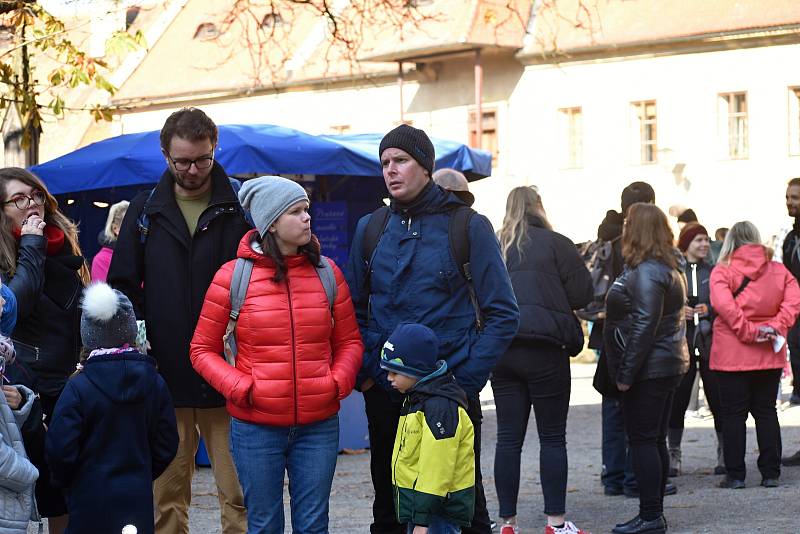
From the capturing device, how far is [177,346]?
5.99 meters

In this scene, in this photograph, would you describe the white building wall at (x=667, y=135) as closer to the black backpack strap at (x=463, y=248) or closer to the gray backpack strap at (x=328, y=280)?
the black backpack strap at (x=463, y=248)

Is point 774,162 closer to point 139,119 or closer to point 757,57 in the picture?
point 757,57

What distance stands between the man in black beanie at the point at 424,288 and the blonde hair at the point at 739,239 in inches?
174

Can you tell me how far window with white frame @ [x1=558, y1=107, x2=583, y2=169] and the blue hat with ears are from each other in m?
34.4

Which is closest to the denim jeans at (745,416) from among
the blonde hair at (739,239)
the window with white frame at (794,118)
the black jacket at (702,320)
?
the black jacket at (702,320)

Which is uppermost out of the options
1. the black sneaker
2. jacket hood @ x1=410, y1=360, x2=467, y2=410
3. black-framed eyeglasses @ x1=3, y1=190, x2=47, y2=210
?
black-framed eyeglasses @ x1=3, y1=190, x2=47, y2=210

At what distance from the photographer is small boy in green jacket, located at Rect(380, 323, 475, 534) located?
5465 millimetres

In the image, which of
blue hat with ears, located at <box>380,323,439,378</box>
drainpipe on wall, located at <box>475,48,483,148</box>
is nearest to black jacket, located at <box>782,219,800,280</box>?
blue hat with ears, located at <box>380,323,439,378</box>

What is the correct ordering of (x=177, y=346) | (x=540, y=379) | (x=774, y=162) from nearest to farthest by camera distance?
(x=177, y=346) → (x=540, y=379) → (x=774, y=162)

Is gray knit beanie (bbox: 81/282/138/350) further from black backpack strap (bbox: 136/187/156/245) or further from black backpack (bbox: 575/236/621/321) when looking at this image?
black backpack (bbox: 575/236/621/321)

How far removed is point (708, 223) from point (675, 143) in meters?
2.40

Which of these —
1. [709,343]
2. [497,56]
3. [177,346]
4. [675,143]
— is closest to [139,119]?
[497,56]

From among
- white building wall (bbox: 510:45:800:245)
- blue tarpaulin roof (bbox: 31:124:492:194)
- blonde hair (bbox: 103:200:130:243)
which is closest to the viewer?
blonde hair (bbox: 103:200:130:243)

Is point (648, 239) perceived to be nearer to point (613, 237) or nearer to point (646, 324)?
point (646, 324)
